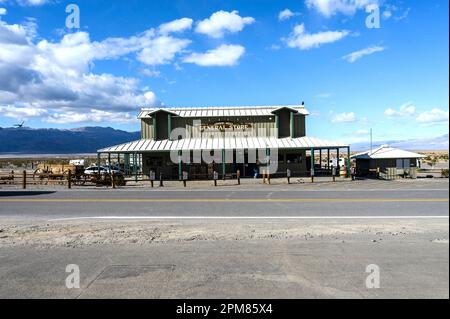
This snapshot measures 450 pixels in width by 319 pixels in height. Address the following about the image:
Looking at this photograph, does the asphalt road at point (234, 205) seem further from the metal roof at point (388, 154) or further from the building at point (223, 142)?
the metal roof at point (388, 154)

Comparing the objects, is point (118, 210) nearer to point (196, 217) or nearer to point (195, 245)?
Result: point (196, 217)

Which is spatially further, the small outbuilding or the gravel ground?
the small outbuilding

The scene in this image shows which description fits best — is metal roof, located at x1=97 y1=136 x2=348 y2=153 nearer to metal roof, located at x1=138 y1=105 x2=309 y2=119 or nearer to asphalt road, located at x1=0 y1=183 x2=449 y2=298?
metal roof, located at x1=138 y1=105 x2=309 y2=119

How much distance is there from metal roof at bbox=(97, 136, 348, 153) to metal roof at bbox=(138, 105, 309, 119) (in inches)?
100

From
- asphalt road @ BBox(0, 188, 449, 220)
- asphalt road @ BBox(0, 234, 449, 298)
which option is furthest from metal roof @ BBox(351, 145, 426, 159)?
asphalt road @ BBox(0, 234, 449, 298)

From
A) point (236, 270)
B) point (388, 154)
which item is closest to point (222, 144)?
point (388, 154)

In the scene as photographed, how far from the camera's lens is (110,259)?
714 cm

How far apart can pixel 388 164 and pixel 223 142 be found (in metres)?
15.6

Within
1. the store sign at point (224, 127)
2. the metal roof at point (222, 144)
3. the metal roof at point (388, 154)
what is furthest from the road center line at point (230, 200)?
A: the metal roof at point (388, 154)

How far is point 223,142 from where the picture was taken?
111ft

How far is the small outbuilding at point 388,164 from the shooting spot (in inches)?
1323

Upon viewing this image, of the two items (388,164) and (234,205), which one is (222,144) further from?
(234,205)

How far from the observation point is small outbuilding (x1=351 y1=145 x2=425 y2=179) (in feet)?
110
